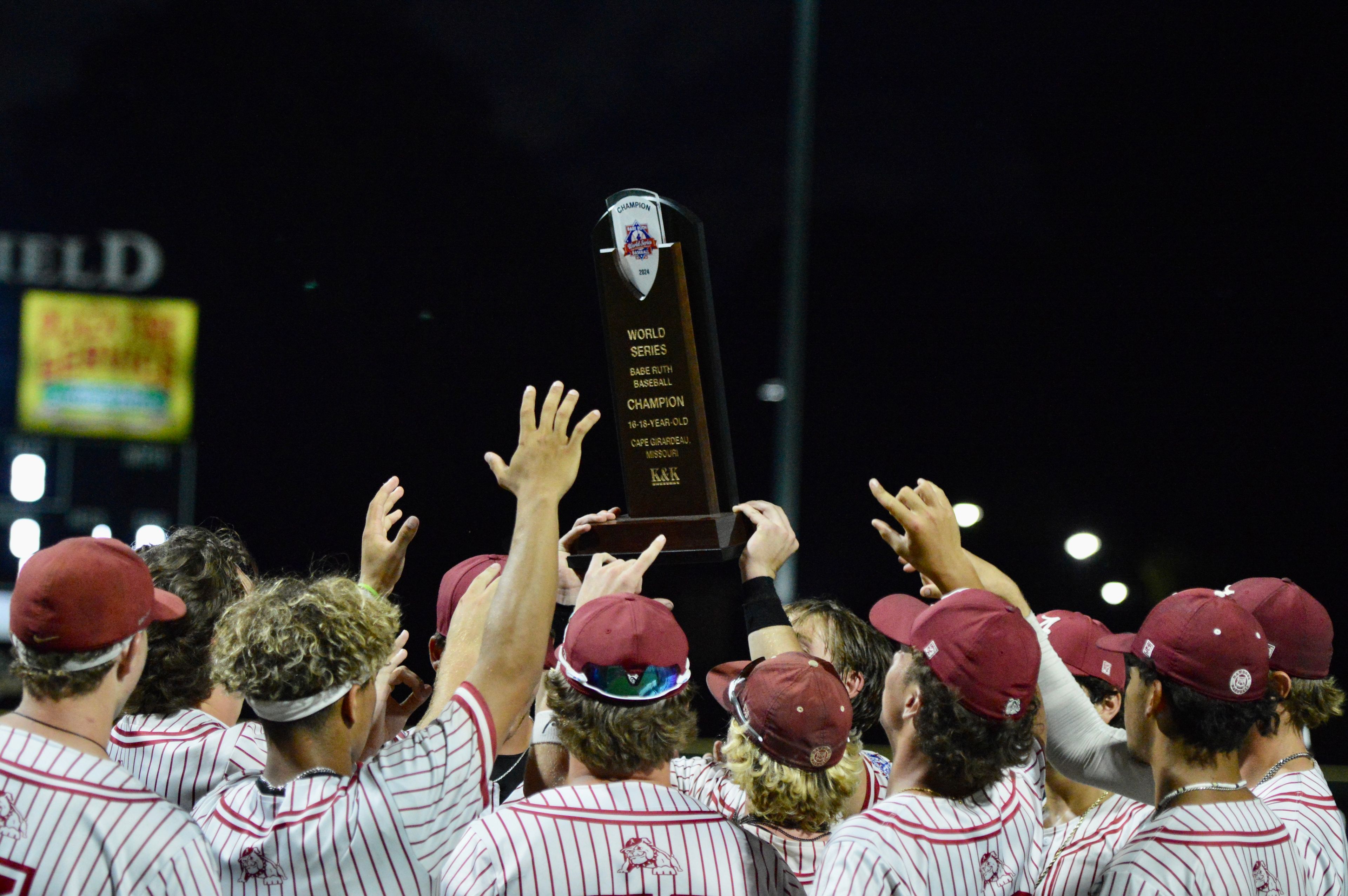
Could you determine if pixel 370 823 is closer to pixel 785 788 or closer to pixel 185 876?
pixel 185 876

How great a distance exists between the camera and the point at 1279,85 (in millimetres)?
9148

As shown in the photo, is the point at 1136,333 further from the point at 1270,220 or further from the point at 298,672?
the point at 298,672

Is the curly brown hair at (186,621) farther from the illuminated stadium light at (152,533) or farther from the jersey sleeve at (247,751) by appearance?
the illuminated stadium light at (152,533)

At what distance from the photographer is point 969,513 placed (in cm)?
862

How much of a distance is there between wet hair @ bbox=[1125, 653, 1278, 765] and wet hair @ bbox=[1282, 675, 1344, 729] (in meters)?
0.60

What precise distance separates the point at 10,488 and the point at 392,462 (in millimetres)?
2372

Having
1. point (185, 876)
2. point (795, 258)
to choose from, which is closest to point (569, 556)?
point (185, 876)

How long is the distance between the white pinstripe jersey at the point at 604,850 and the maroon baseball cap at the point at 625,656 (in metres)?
0.16

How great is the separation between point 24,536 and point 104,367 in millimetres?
1097

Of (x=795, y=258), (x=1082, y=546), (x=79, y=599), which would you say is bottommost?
(x=1082, y=546)

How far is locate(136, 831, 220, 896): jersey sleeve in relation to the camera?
5.71 ft

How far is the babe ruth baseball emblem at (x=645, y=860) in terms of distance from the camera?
74.2 inches

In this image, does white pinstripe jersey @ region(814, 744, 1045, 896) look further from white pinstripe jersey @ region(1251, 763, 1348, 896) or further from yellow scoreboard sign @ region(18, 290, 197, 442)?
yellow scoreboard sign @ region(18, 290, 197, 442)

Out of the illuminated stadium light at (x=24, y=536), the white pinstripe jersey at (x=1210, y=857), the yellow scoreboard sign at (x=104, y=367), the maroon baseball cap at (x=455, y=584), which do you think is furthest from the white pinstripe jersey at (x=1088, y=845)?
the illuminated stadium light at (x=24, y=536)
